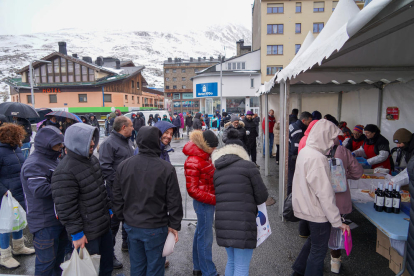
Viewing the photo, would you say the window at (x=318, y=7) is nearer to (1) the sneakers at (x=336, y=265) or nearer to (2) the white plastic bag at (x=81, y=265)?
(1) the sneakers at (x=336, y=265)

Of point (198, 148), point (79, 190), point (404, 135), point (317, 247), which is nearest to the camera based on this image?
point (79, 190)

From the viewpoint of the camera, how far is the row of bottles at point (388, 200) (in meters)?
3.05

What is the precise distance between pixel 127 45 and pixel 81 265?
142290 mm

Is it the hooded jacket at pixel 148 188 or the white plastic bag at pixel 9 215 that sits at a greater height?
the hooded jacket at pixel 148 188

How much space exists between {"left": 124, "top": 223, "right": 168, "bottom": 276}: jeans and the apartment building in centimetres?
3234

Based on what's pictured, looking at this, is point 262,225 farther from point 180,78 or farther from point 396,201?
point 180,78

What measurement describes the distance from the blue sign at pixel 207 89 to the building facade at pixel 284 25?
21.6 ft

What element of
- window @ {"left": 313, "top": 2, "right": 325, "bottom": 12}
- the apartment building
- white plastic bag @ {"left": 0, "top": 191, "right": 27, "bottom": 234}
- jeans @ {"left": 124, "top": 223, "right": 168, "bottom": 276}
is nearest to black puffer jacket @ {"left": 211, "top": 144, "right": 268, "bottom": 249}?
jeans @ {"left": 124, "top": 223, "right": 168, "bottom": 276}

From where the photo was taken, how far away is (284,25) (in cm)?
3247

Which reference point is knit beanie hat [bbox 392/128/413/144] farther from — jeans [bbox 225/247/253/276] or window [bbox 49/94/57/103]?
window [bbox 49/94/57/103]

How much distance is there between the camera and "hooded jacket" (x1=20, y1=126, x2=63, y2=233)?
2514 mm

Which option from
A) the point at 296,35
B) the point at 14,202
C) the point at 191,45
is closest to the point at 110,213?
the point at 14,202

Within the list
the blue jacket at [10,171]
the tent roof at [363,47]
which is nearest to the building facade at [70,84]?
the tent roof at [363,47]

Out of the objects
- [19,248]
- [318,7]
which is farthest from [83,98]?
[19,248]
